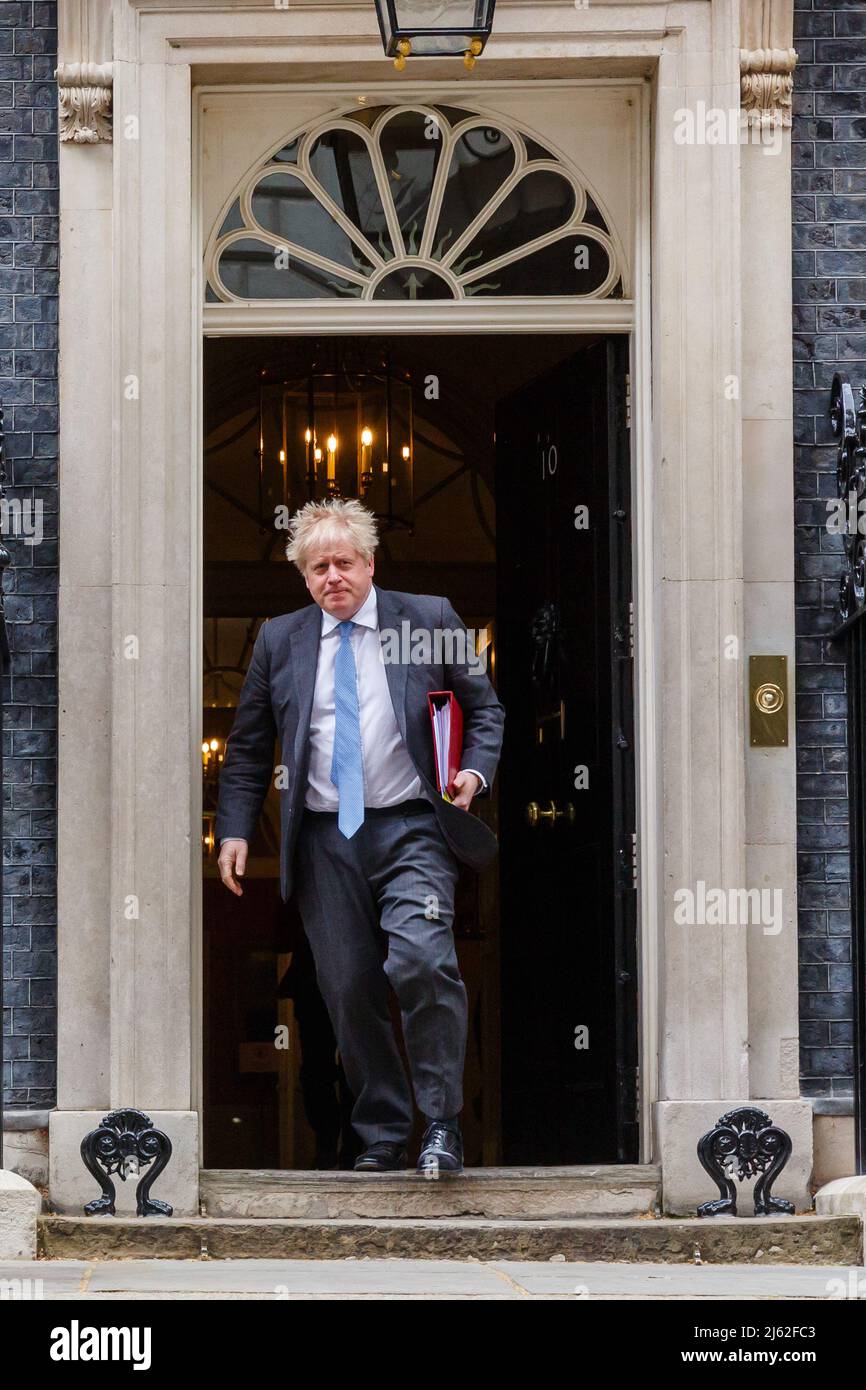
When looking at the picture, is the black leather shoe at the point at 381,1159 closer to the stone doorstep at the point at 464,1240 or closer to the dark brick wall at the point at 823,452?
the stone doorstep at the point at 464,1240

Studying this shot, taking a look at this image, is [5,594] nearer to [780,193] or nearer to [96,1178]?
[96,1178]

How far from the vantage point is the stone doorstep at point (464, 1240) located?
6.91 meters

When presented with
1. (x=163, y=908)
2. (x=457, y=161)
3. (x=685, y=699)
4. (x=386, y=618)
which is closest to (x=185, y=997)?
(x=163, y=908)

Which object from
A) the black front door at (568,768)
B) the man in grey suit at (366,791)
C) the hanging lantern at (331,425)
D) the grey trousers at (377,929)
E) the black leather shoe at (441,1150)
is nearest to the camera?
the black leather shoe at (441,1150)

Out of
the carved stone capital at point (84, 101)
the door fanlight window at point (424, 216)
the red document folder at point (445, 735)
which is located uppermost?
the carved stone capital at point (84, 101)

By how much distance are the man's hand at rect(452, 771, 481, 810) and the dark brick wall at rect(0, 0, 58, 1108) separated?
136 centimetres

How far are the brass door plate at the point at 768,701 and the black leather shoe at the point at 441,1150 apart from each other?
1613 mm

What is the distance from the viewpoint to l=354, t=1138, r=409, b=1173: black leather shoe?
7.38 m

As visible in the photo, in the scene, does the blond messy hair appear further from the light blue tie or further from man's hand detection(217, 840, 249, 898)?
man's hand detection(217, 840, 249, 898)

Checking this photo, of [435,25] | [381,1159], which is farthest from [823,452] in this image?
[381,1159]

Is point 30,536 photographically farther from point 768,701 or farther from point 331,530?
point 768,701

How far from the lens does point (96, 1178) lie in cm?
730

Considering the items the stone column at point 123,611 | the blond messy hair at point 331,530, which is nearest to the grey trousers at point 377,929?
the stone column at point 123,611

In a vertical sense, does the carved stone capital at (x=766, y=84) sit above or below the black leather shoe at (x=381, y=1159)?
above
